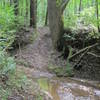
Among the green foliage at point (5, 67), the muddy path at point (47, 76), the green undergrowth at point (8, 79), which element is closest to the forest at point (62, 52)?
the muddy path at point (47, 76)

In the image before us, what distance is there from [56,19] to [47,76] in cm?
421

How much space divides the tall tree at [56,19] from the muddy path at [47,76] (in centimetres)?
89

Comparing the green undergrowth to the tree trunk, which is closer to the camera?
the green undergrowth

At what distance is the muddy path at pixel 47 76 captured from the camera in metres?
6.71

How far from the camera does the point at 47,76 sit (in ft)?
30.1

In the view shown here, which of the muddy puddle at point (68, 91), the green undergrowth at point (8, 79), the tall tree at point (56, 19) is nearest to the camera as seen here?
the green undergrowth at point (8, 79)

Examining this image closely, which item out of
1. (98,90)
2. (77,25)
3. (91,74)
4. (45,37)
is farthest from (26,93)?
(45,37)

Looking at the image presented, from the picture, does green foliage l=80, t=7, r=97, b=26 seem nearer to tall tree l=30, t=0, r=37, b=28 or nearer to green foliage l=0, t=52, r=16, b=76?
tall tree l=30, t=0, r=37, b=28

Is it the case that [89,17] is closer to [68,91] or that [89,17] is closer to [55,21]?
[55,21]

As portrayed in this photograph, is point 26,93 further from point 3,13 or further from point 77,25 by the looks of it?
point 77,25

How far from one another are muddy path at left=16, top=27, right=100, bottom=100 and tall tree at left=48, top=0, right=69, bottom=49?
2.92 feet

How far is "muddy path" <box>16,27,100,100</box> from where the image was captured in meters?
6.71

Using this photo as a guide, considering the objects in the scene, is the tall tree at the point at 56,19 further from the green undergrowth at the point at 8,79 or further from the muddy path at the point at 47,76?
the green undergrowth at the point at 8,79

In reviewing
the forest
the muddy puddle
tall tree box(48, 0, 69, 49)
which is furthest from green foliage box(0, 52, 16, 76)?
tall tree box(48, 0, 69, 49)
